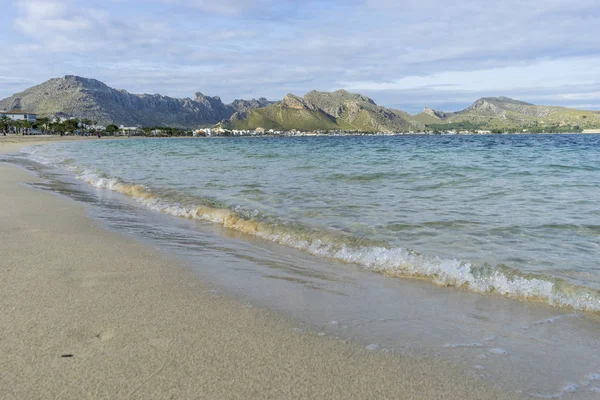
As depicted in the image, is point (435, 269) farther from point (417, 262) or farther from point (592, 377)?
point (592, 377)

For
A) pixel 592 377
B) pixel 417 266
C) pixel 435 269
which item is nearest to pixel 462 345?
pixel 592 377

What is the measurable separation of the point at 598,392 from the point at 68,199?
11437mm

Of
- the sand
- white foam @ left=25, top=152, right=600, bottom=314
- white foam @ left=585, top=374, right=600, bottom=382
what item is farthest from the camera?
white foam @ left=25, top=152, right=600, bottom=314

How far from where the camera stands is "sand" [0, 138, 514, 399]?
260 centimetres

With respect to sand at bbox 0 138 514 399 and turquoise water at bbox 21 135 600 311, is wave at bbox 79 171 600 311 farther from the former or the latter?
sand at bbox 0 138 514 399

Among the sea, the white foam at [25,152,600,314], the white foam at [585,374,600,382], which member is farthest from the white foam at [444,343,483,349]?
the white foam at [25,152,600,314]

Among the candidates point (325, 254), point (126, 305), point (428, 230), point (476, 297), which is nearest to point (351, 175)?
point (428, 230)

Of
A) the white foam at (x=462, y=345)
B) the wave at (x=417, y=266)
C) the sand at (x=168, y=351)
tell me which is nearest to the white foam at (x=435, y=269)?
the wave at (x=417, y=266)

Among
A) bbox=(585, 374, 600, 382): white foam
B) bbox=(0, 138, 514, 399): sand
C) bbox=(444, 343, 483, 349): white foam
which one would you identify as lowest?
bbox=(585, 374, 600, 382): white foam

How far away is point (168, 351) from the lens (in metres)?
3.00

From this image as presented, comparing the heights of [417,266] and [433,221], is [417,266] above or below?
below

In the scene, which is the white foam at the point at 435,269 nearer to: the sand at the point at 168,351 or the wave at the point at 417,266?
the wave at the point at 417,266

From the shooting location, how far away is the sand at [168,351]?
102 inches

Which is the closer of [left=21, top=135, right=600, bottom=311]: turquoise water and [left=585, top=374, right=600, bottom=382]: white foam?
[left=585, top=374, right=600, bottom=382]: white foam
